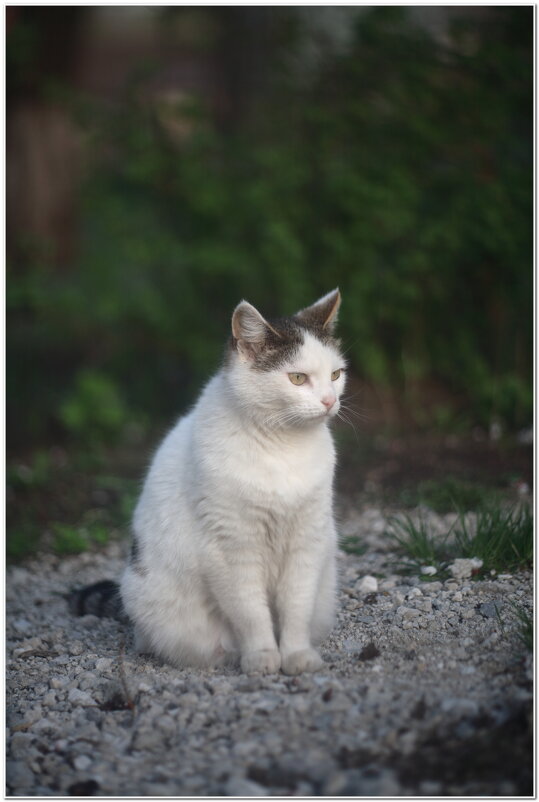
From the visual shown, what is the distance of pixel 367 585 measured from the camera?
4027 mm

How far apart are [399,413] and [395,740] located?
15.9ft

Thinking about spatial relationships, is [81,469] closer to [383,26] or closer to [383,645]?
[383,645]

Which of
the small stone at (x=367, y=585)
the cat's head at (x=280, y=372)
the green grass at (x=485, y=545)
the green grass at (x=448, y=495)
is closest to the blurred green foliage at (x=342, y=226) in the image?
the green grass at (x=448, y=495)

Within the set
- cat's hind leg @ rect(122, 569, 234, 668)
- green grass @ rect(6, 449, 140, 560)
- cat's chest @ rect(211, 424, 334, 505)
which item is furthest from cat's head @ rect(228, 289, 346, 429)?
green grass @ rect(6, 449, 140, 560)

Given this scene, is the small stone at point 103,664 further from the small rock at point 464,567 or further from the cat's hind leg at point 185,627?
the small rock at point 464,567

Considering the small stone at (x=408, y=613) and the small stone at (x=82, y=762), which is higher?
the small stone at (x=408, y=613)

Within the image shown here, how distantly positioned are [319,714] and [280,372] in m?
1.32

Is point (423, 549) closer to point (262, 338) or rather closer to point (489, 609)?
point (489, 609)

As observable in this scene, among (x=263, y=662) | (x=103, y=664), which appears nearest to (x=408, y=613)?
(x=263, y=662)

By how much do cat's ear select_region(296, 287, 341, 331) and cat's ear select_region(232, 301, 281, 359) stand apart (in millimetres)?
294

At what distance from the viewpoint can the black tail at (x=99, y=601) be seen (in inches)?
160

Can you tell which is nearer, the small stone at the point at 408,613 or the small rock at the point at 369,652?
the small rock at the point at 369,652

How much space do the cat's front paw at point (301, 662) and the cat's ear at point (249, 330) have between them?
1.23 metres

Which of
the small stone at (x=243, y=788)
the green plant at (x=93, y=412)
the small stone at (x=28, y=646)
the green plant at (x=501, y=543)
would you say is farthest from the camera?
the green plant at (x=93, y=412)
